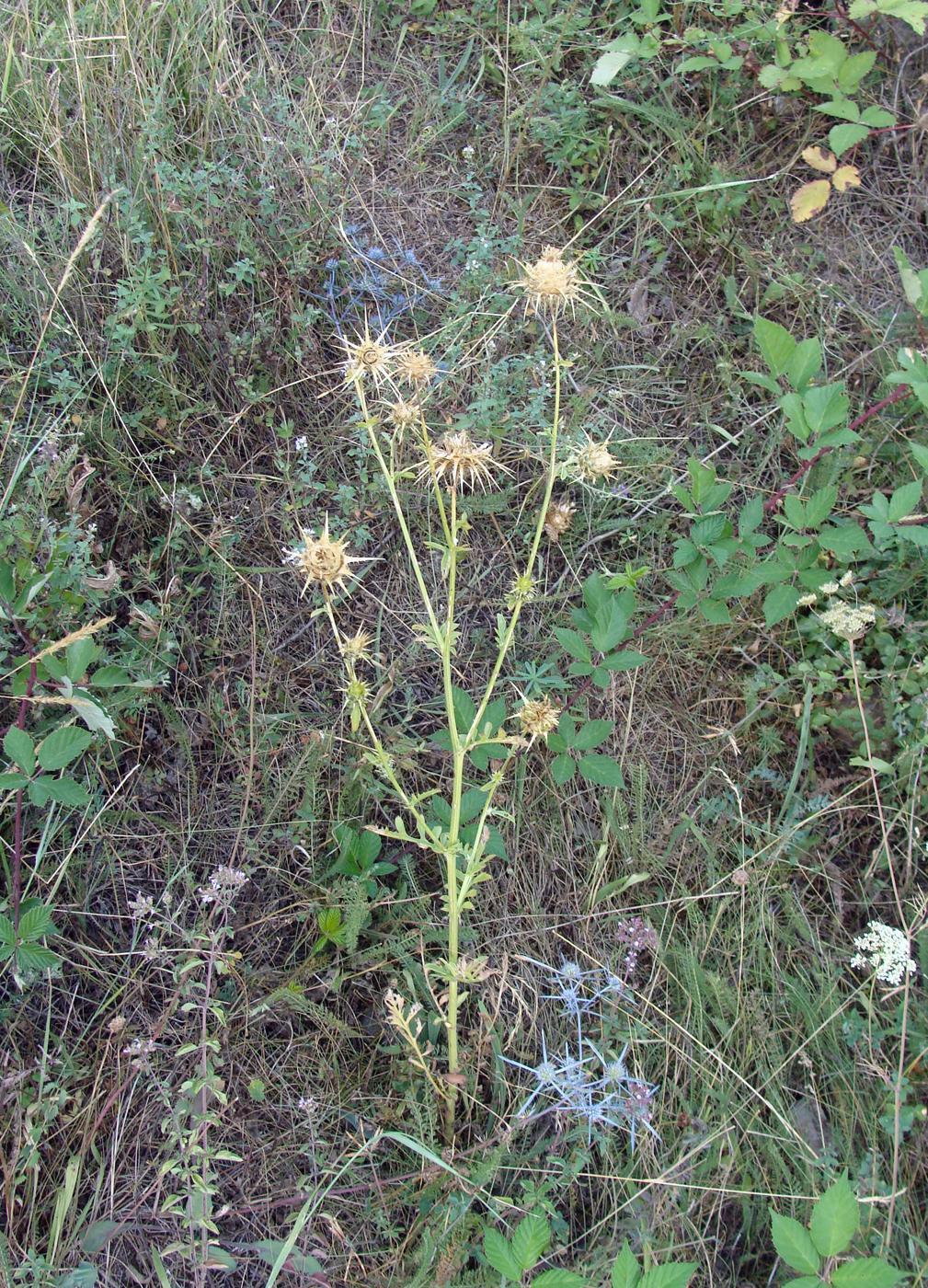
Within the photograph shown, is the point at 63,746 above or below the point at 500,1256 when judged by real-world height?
above

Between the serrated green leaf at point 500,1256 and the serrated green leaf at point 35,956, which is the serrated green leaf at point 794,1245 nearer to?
the serrated green leaf at point 500,1256

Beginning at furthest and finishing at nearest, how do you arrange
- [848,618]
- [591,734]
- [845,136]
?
1. [845,136]
2. [848,618]
3. [591,734]

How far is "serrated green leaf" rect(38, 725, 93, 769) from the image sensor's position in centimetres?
177

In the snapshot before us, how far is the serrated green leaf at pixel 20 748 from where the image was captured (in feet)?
5.77

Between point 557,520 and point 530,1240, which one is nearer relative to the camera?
point 530,1240

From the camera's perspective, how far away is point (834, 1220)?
4.97 feet

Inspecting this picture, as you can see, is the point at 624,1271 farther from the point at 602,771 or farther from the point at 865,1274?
the point at 602,771

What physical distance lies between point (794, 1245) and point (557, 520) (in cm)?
144

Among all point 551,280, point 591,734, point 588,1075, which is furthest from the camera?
point 591,734

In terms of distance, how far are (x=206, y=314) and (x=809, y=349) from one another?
1428 mm

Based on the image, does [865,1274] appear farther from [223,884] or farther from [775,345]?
[775,345]

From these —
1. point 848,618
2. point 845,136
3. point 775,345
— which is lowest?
point 848,618

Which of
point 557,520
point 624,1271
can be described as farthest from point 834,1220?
point 557,520

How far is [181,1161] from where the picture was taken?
170cm
